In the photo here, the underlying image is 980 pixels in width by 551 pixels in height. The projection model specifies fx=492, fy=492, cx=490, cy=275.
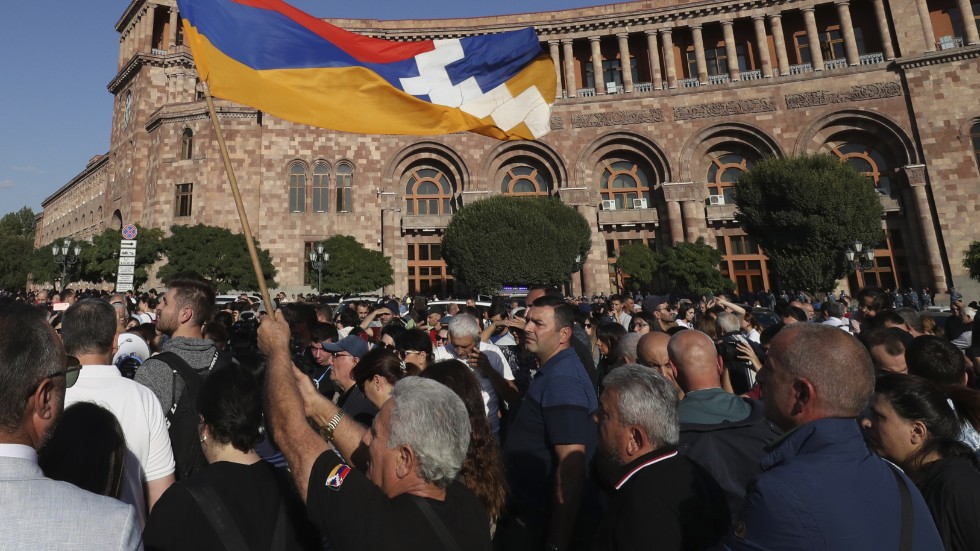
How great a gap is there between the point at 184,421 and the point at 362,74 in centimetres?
418

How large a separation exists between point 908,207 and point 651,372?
32260 mm

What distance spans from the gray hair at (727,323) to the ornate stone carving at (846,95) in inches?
1080

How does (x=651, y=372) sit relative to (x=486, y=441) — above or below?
above

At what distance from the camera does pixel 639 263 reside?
84.3 ft

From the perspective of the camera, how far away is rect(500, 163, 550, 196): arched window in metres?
30.4

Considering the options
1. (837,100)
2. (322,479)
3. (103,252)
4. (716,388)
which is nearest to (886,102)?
(837,100)

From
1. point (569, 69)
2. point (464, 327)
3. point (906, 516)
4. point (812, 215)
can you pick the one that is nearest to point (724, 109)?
point (569, 69)

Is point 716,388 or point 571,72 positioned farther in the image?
point 571,72

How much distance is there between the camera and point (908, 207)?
26219mm

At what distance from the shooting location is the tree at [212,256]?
22.6 meters

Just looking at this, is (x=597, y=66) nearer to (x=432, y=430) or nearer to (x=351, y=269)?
(x=351, y=269)

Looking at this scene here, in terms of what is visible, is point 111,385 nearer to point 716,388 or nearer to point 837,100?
point 716,388

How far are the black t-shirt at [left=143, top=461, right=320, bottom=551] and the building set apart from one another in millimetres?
27020

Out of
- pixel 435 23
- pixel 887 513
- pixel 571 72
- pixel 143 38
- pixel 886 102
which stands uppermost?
pixel 143 38
